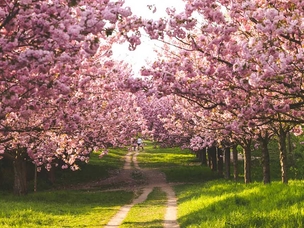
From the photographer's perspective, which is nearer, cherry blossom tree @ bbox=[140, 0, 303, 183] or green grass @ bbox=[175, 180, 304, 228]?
cherry blossom tree @ bbox=[140, 0, 303, 183]

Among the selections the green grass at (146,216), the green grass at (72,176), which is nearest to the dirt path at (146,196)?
the green grass at (146,216)

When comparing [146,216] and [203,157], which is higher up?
[203,157]

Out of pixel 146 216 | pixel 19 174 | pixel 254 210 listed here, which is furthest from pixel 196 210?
pixel 19 174

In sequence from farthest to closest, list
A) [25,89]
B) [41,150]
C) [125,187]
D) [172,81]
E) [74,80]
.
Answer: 1. [125,187]
2. [41,150]
3. [74,80]
4. [172,81]
5. [25,89]

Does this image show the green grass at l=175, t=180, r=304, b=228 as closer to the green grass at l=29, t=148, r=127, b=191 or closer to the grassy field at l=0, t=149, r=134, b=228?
the grassy field at l=0, t=149, r=134, b=228

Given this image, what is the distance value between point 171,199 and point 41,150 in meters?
8.48

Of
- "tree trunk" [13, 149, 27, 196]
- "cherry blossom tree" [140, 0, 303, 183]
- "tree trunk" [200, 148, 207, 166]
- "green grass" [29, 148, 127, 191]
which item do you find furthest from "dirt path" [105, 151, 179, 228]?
"tree trunk" [200, 148, 207, 166]

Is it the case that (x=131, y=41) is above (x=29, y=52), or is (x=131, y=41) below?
above

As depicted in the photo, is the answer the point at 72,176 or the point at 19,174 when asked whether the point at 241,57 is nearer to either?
the point at 19,174

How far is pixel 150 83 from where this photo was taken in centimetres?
1136

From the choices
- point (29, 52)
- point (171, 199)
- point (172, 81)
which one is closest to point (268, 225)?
point (172, 81)

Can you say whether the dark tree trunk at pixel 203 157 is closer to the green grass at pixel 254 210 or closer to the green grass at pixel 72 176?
the green grass at pixel 72 176

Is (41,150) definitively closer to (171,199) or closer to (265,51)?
(171,199)

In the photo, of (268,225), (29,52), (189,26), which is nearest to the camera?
(29,52)
